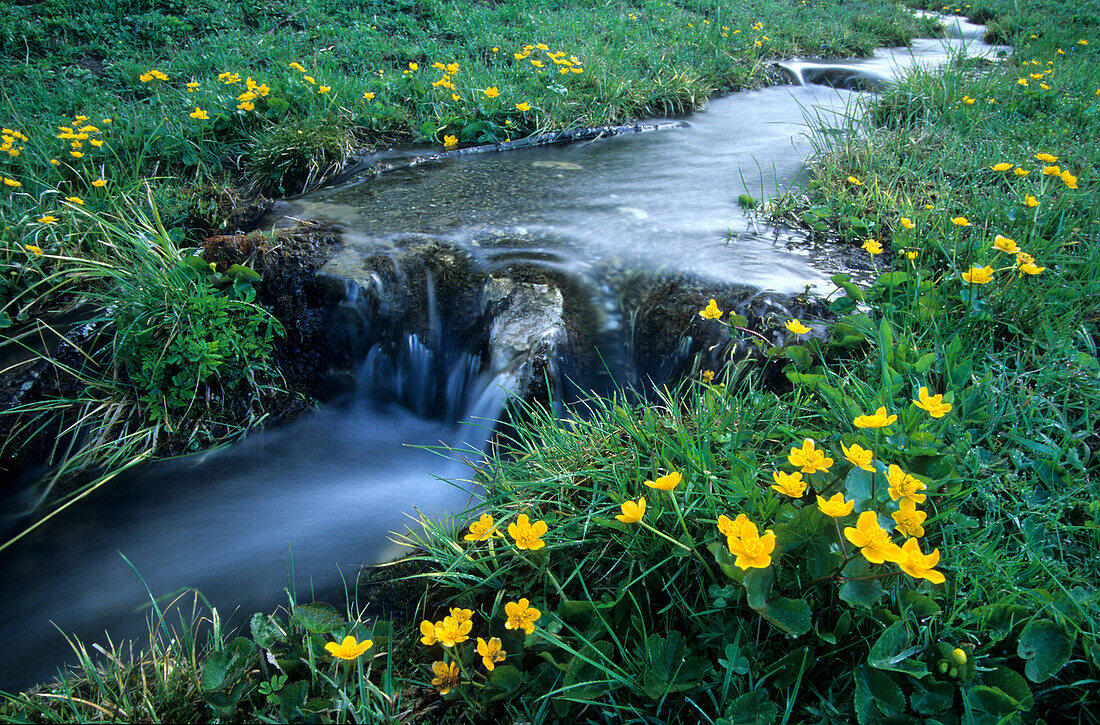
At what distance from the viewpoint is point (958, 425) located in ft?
5.45

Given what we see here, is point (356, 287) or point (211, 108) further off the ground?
point (211, 108)

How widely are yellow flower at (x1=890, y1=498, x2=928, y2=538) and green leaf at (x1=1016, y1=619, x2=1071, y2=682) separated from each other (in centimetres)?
29

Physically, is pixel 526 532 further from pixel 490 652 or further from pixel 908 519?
pixel 908 519

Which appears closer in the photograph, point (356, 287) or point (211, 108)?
point (356, 287)

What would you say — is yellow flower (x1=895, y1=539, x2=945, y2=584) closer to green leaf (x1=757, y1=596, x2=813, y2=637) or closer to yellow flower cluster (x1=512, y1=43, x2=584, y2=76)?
green leaf (x1=757, y1=596, x2=813, y2=637)

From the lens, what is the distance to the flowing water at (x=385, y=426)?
230 cm

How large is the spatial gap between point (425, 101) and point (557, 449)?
4246 millimetres

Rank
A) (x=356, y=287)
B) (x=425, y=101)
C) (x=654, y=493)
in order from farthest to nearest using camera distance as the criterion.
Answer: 1. (x=425, y=101)
2. (x=356, y=287)
3. (x=654, y=493)

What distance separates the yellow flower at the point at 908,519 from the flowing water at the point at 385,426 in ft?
4.29

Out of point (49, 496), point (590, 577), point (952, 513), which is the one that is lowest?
point (49, 496)

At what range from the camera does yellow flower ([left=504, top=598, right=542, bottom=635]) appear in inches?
55.7

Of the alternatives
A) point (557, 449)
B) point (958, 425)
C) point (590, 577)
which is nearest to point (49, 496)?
point (557, 449)

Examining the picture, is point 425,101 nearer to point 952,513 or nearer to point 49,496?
point 49,496

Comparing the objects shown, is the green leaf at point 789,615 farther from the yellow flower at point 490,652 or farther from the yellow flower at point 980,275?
the yellow flower at point 980,275
